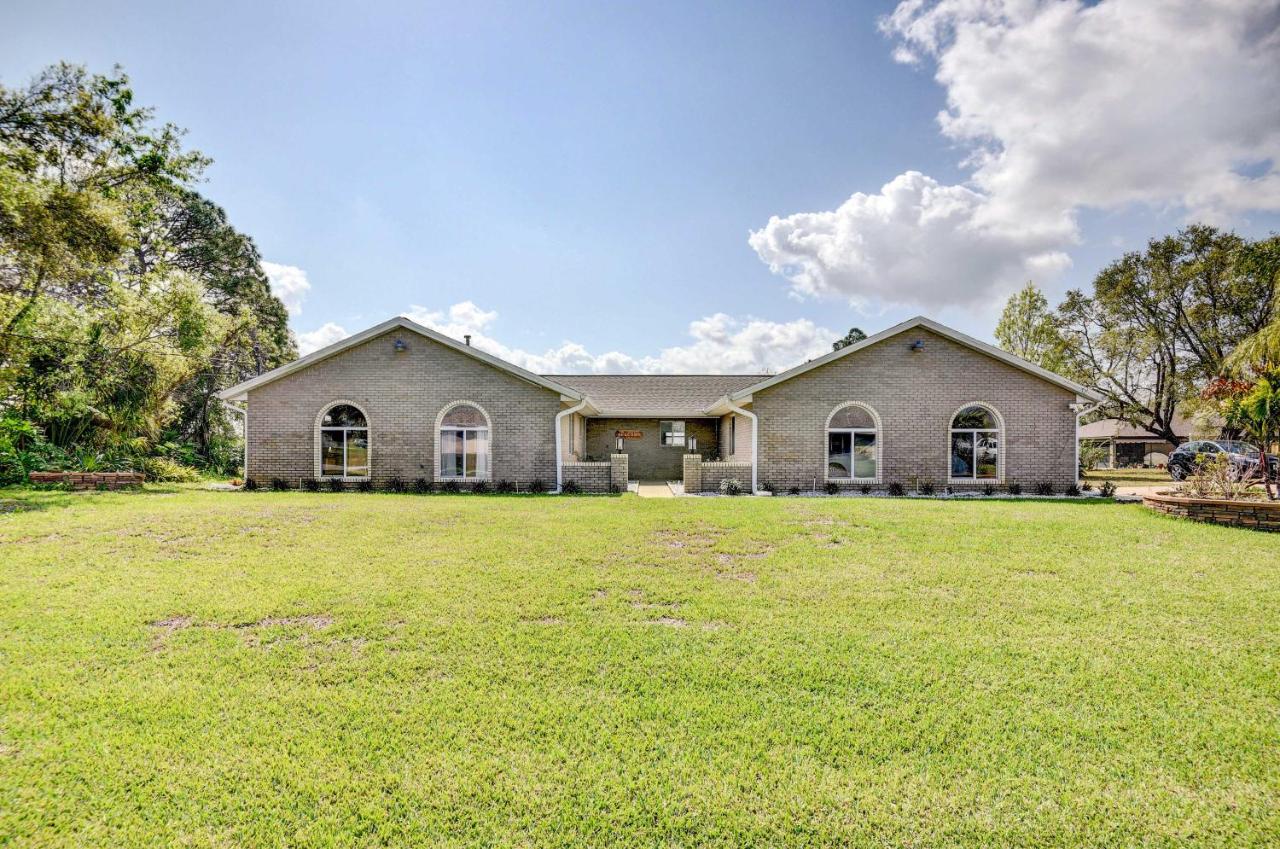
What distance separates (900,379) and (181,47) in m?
20.6

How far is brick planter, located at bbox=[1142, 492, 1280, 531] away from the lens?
10.1 meters

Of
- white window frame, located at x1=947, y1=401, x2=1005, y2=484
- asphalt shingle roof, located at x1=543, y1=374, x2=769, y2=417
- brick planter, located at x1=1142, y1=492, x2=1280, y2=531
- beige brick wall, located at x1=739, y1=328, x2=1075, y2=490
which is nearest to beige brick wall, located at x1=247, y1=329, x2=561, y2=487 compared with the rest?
asphalt shingle roof, located at x1=543, y1=374, x2=769, y2=417

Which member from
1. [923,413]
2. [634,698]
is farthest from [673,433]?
[634,698]

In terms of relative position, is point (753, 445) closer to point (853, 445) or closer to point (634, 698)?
point (853, 445)

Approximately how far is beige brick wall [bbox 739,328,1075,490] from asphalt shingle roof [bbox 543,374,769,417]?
5384 millimetres

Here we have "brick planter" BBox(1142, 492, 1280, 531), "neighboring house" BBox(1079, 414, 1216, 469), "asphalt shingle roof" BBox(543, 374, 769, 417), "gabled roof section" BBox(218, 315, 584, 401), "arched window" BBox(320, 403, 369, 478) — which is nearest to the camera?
"brick planter" BBox(1142, 492, 1280, 531)

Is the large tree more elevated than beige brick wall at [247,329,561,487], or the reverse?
the large tree

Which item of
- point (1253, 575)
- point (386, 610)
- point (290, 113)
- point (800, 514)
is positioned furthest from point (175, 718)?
point (290, 113)

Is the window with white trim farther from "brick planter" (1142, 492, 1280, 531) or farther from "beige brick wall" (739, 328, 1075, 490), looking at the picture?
"brick planter" (1142, 492, 1280, 531)

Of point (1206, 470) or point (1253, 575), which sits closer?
point (1253, 575)

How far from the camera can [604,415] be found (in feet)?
69.3

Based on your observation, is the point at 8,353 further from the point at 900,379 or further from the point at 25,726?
the point at 900,379

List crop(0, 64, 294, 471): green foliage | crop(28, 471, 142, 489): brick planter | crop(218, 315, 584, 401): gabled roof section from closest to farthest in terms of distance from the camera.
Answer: crop(0, 64, 294, 471): green foliage → crop(28, 471, 142, 489): brick planter → crop(218, 315, 584, 401): gabled roof section

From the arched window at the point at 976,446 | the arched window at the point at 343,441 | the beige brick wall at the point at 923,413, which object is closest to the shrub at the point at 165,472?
the arched window at the point at 343,441
